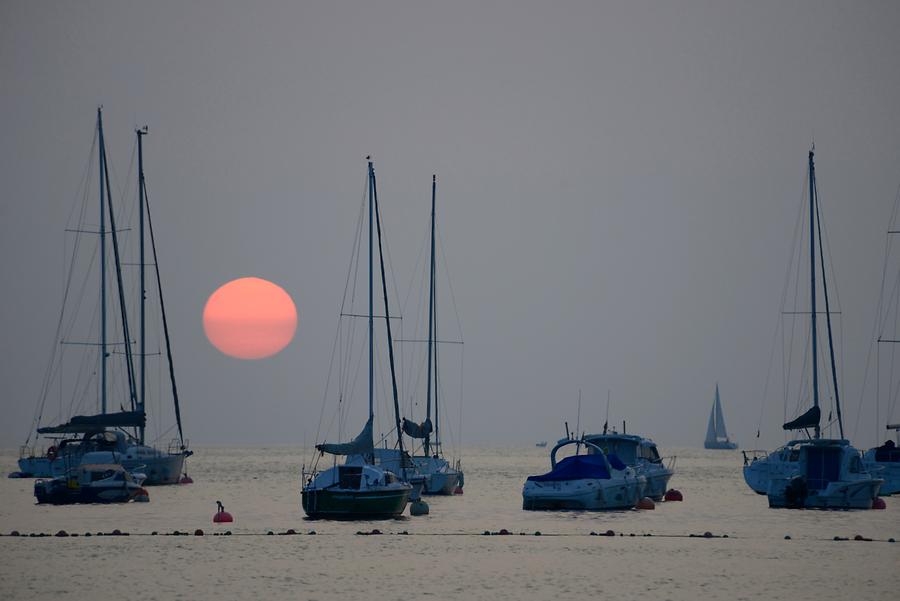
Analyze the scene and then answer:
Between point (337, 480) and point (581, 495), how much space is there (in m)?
12.2

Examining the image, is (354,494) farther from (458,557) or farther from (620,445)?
(620,445)

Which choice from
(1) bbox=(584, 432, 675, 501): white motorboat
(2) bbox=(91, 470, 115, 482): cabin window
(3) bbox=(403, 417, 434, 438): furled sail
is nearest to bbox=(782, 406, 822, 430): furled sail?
(1) bbox=(584, 432, 675, 501): white motorboat

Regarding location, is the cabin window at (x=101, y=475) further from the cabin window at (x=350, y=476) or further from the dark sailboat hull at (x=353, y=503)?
the cabin window at (x=350, y=476)

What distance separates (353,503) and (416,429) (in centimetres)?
1886

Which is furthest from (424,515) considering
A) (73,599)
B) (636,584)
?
(73,599)

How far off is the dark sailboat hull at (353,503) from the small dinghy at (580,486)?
8563mm

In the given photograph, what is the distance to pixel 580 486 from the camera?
209 ft

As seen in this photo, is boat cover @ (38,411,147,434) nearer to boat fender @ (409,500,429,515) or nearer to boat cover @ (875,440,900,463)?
boat fender @ (409,500,429,515)

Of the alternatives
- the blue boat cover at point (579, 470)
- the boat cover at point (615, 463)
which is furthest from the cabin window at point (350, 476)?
the boat cover at point (615, 463)

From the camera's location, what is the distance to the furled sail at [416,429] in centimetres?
7544

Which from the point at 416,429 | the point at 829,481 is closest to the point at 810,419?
the point at 829,481

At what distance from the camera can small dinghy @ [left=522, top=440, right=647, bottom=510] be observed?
63.7 metres

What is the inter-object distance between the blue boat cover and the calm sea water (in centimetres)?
192

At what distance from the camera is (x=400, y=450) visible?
216ft
